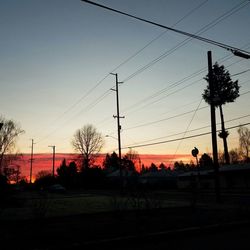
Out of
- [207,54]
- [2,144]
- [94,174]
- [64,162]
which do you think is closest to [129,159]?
[64,162]

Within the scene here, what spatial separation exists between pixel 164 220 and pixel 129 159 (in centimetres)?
13924

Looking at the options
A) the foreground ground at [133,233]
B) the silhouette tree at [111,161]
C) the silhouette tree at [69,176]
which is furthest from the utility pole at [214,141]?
the silhouette tree at [111,161]

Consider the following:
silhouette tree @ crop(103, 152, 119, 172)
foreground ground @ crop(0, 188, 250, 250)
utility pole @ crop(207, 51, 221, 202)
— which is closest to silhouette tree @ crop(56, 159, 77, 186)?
silhouette tree @ crop(103, 152, 119, 172)

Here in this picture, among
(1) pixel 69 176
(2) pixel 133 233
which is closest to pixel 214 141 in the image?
(2) pixel 133 233

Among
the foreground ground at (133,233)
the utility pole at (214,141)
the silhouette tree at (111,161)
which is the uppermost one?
the silhouette tree at (111,161)

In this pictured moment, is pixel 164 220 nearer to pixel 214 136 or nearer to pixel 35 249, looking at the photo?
pixel 35 249

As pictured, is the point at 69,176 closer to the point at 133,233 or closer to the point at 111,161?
the point at 111,161

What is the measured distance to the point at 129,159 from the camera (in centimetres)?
15188

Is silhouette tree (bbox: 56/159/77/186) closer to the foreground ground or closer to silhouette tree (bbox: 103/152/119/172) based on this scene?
silhouette tree (bbox: 103/152/119/172)

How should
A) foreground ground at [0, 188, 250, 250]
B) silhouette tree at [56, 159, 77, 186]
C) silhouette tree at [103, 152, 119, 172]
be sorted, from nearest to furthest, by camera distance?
1. foreground ground at [0, 188, 250, 250]
2. silhouette tree at [56, 159, 77, 186]
3. silhouette tree at [103, 152, 119, 172]

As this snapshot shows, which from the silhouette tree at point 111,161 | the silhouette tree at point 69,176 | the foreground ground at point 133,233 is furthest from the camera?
the silhouette tree at point 111,161

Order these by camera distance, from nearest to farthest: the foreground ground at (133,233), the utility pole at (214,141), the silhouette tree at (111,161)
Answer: the foreground ground at (133,233) → the utility pole at (214,141) → the silhouette tree at (111,161)

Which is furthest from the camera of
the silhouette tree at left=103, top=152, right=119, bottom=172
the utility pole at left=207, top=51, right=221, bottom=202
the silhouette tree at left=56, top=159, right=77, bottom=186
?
the silhouette tree at left=103, top=152, right=119, bottom=172

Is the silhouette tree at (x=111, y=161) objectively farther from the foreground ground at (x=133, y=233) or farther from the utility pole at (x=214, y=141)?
the foreground ground at (x=133, y=233)
